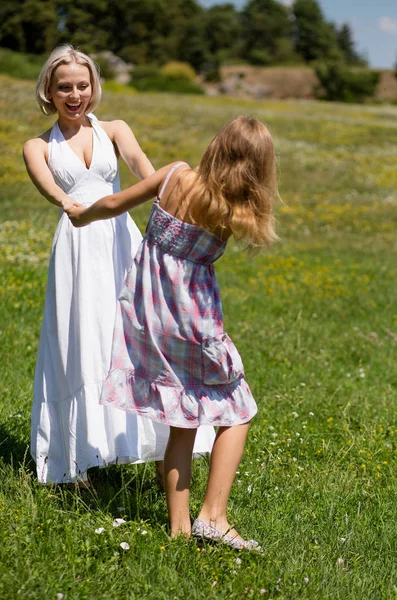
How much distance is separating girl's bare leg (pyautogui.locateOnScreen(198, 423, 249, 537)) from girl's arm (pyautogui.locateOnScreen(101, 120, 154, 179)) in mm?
1498

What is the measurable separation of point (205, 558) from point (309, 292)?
23.2 feet

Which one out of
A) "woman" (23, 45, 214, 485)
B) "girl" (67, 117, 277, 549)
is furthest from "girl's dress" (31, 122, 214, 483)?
"girl" (67, 117, 277, 549)

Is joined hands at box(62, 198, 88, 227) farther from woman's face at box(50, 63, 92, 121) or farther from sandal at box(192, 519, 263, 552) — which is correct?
sandal at box(192, 519, 263, 552)

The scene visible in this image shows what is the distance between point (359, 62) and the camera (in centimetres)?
13138

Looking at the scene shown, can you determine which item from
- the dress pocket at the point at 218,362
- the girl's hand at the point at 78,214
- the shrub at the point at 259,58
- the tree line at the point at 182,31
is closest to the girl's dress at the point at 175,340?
the dress pocket at the point at 218,362

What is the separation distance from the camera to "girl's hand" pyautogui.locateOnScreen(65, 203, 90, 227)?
3689 millimetres

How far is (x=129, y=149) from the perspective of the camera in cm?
426

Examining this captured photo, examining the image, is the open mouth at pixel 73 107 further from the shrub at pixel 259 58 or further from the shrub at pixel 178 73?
the shrub at pixel 259 58

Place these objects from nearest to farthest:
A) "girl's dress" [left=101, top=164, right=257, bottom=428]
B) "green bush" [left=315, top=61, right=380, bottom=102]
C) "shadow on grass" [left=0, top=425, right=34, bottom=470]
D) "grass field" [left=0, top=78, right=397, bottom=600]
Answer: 1. "grass field" [left=0, top=78, right=397, bottom=600]
2. "girl's dress" [left=101, top=164, right=257, bottom=428]
3. "shadow on grass" [left=0, top=425, right=34, bottom=470]
4. "green bush" [left=315, top=61, right=380, bottom=102]

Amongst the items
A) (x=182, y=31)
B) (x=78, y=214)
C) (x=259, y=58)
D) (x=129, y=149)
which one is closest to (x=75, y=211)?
(x=78, y=214)

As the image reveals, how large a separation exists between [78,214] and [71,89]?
85 centimetres

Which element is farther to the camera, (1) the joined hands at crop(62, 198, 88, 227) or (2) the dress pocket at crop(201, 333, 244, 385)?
(1) the joined hands at crop(62, 198, 88, 227)

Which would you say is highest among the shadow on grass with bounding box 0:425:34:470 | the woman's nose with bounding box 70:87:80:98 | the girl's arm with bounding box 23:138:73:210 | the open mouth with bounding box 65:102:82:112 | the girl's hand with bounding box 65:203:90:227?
the woman's nose with bounding box 70:87:80:98

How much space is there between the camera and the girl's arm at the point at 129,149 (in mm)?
4156
